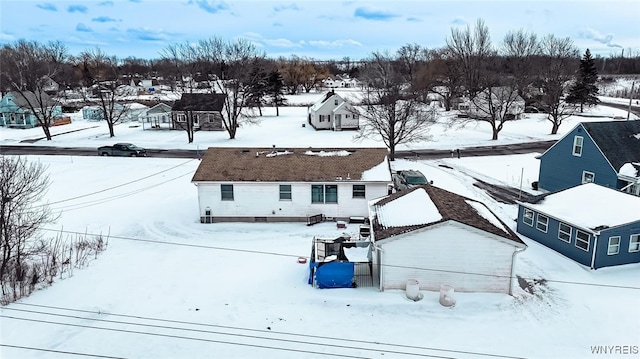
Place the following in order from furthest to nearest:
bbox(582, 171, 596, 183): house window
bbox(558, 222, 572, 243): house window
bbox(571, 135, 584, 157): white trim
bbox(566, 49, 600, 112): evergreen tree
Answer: bbox(566, 49, 600, 112): evergreen tree
bbox(571, 135, 584, 157): white trim
bbox(582, 171, 596, 183): house window
bbox(558, 222, 572, 243): house window

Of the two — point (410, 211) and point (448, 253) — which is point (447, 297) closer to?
point (448, 253)

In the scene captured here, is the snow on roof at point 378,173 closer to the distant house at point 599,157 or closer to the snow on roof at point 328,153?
the snow on roof at point 328,153

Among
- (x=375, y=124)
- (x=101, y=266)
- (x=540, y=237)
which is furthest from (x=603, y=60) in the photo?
(x=101, y=266)

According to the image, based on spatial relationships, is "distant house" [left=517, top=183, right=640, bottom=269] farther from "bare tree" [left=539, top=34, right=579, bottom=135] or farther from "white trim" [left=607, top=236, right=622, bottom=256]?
"bare tree" [left=539, top=34, right=579, bottom=135]

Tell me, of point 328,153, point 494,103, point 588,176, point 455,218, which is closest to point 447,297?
point 455,218

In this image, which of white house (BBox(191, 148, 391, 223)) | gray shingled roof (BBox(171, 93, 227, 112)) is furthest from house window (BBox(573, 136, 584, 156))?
gray shingled roof (BBox(171, 93, 227, 112))

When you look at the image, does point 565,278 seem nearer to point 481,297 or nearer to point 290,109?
point 481,297
